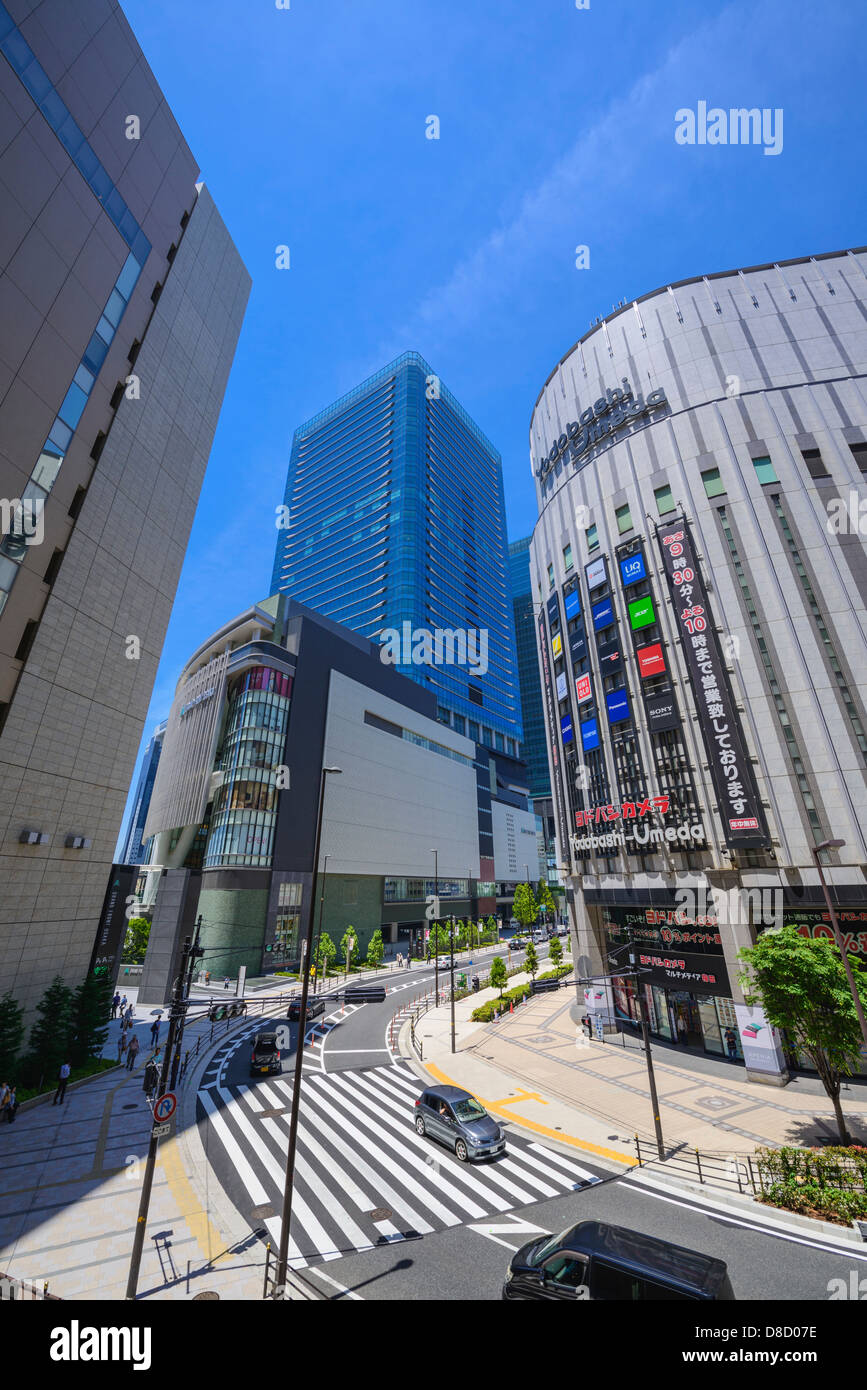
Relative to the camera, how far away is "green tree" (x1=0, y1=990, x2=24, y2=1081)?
22547 mm

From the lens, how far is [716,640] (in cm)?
3141

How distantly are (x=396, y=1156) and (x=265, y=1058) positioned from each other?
1155cm

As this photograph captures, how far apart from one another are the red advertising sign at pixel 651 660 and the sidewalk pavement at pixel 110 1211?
31.1 metres

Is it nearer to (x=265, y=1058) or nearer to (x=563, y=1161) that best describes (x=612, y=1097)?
(x=563, y=1161)

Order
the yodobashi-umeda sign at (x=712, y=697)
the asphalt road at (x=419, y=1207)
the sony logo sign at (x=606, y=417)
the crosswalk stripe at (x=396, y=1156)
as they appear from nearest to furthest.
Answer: the asphalt road at (x=419, y=1207), the crosswalk stripe at (x=396, y=1156), the yodobashi-umeda sign at (x=712, y=697), the sony logo sign at (x=606, y=417)

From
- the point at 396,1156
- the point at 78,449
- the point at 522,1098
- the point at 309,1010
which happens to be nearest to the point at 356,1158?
the point at 396,1156

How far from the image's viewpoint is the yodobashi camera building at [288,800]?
58719 millimetres

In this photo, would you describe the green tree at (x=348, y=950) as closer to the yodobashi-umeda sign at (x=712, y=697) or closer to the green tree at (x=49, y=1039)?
the green tree at (x=49, y=1039)

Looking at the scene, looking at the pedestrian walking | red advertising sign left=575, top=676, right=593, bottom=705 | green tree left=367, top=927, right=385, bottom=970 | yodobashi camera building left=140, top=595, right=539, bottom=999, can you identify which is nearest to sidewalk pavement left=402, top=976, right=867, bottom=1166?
the pedestrian walking

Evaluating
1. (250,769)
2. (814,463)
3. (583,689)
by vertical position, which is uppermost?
(814,463)

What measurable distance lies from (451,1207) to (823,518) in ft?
118

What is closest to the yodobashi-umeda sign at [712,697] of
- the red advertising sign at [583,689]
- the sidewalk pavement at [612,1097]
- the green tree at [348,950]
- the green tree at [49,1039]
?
the red advertising sign at [583,689]

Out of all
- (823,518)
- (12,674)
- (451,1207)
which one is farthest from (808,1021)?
(12,674)
